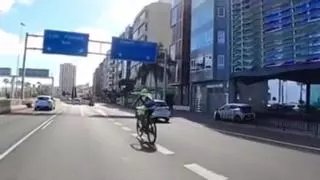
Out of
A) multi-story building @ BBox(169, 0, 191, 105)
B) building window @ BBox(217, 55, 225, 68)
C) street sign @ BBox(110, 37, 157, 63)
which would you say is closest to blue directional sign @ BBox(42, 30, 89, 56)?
street sign @ BBox(110, 37, 157, 63)

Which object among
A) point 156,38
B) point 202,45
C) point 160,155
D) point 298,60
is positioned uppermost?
point 156,38

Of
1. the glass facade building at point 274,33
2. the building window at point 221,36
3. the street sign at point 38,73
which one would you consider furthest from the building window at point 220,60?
the street sign at point 38,73

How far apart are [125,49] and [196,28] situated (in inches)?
865

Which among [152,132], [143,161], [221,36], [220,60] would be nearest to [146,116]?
[152,132]

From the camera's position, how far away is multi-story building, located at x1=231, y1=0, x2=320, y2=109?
43250 millimetres

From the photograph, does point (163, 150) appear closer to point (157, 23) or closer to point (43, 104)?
point (43, 104)

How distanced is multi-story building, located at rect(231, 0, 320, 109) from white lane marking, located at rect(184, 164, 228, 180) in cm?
3131

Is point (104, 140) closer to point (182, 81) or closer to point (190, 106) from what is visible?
point (190, 106)

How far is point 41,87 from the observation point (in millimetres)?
199625

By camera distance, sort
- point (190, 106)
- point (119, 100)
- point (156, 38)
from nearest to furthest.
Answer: point (190, 106) < point (156, 38) < point (119, 100)

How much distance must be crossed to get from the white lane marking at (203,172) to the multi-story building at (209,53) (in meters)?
50.4

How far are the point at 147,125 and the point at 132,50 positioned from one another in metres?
39.2

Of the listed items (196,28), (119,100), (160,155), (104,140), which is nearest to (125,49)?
(196,28)

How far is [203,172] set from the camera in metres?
11.7
